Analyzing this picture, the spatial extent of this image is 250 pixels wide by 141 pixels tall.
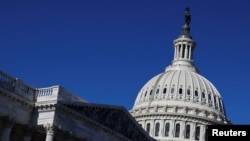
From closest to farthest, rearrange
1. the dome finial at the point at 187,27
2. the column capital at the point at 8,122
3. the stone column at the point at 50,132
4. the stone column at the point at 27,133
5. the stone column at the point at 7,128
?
the stone column at the point at 7,128, the column capital at the point at 8,122, the stone column at the point at 50,132, the stone column at the point at 27,133, the dome finial at the point at 187,27

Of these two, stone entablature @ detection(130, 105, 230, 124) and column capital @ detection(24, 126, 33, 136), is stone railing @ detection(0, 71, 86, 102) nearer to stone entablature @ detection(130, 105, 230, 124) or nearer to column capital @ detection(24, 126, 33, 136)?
column capital @ detection(24, 126, 33, 136)

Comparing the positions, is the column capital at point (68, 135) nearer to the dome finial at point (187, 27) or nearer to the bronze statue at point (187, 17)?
the dome finial at point (187, 27)

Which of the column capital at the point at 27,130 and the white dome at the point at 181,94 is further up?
the white dome at the point at 181,94

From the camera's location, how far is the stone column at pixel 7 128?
1490 inches

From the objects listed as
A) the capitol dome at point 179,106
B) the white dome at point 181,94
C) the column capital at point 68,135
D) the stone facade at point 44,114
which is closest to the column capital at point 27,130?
the stone facade at point 44,114

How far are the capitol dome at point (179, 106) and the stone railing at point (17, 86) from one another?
89502mm

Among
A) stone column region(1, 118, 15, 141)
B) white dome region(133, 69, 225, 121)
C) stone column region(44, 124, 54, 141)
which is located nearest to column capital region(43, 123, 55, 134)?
stone column region(44, 124, 54, 141)

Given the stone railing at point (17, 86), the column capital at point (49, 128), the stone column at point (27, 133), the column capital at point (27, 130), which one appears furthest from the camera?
the column capital at point (27, 130)

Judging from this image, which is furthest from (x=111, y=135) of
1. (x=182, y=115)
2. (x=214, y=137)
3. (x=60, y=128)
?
(x=182, y=115)

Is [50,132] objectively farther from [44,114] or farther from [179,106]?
[179,106]

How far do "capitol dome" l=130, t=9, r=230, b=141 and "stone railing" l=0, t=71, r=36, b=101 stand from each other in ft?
294

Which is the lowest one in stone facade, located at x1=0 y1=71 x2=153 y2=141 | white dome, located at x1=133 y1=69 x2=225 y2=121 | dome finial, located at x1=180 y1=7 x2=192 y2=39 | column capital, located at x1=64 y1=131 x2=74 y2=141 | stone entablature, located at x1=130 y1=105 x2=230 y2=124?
column capital, located at x1=64 y1=131 x2=74 y2=141

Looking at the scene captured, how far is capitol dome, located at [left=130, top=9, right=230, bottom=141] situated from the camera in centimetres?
13100

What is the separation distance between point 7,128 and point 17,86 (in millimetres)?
3726
